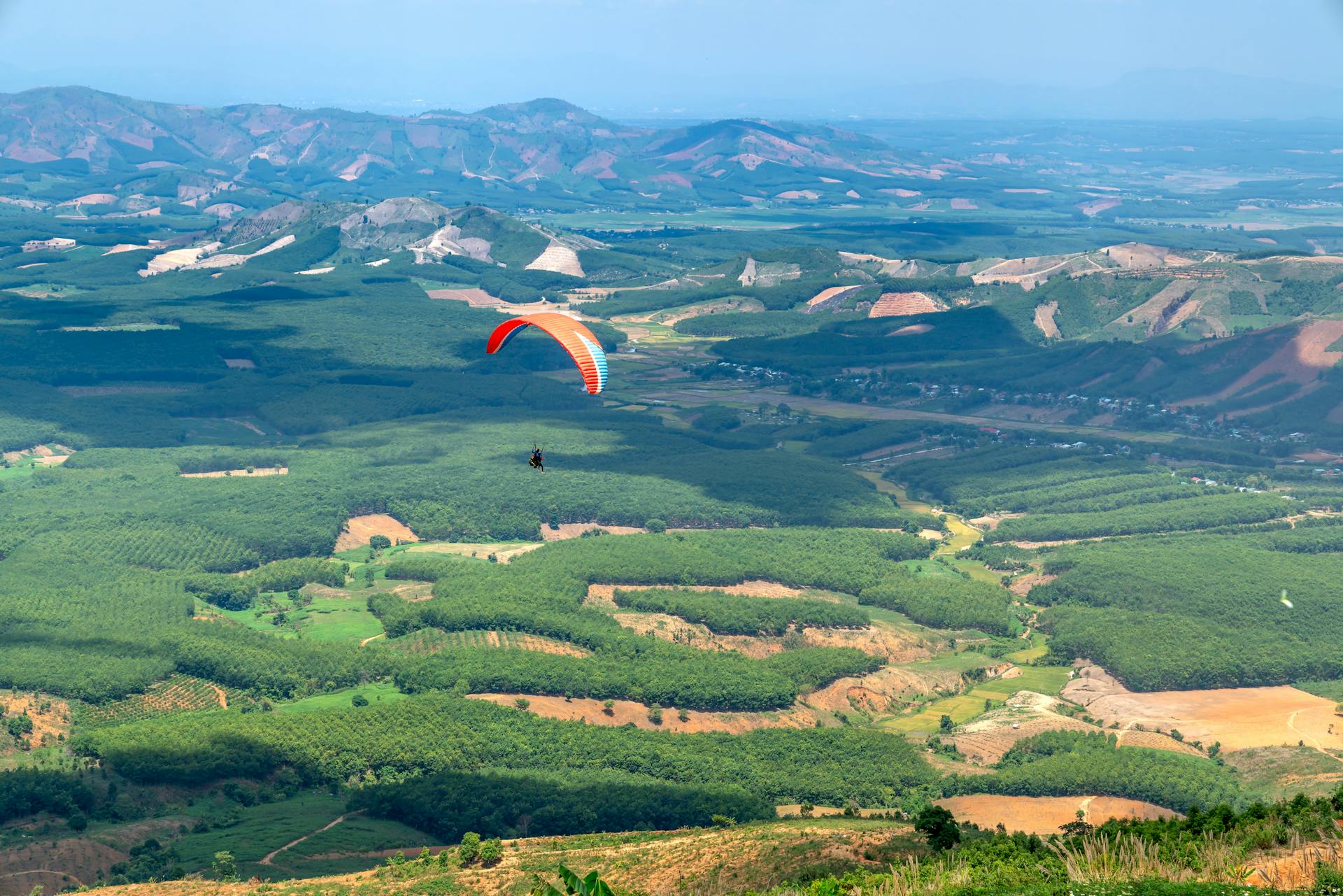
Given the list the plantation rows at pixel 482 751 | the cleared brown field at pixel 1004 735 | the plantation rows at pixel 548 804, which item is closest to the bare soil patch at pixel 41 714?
the plantation rows at pixel 482 751

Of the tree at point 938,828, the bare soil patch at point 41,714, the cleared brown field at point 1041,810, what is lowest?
the cleared brown field at point 1041,810

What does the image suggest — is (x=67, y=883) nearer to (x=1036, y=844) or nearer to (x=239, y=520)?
(x=1036, y=844)

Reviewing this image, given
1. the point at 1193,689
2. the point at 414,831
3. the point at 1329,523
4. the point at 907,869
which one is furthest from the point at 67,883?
the point at 1329,523

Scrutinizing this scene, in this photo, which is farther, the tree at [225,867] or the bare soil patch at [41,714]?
the bare soil patch at [41,714]

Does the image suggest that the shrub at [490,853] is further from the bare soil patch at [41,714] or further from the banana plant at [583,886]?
the bare soil patch at [41,714]

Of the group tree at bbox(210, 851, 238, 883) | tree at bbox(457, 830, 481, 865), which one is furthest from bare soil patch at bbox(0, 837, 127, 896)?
tree at bbox(457, 830, 481, 865)

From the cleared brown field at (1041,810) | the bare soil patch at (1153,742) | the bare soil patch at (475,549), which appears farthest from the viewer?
the bare soil patch at (475,549)

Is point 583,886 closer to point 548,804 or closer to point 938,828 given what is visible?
point 938,828
